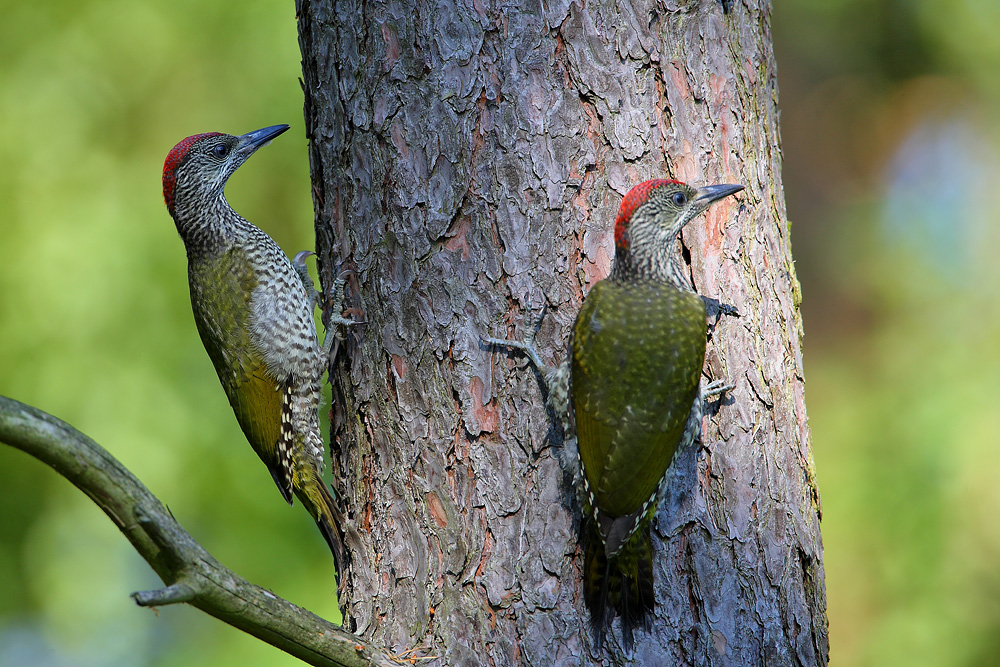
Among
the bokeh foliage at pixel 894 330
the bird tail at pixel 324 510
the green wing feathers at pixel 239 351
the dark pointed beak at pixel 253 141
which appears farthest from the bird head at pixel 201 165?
the bokeh foliage at pixel 894 330

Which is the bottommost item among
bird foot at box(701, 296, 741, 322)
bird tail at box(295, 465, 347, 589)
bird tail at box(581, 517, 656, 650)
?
bird tail at box(581, 517, 656, 650)

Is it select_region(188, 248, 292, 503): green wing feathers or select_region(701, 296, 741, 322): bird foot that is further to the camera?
Result: select_region(188, 248, 292, 503): green wing feathers

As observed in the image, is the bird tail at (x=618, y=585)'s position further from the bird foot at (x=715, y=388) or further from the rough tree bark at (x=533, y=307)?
the bird foot at (x=715, y=388)

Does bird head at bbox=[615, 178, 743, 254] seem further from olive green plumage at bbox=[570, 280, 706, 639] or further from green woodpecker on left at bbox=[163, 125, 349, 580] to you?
green woodpecker on left at bbox=[163, 125, 349, 580]

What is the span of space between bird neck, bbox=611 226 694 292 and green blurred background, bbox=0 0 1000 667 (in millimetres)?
3322

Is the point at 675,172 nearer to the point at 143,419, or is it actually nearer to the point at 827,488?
the point at 143,419

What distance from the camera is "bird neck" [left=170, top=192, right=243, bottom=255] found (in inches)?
163

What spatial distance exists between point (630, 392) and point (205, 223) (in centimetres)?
243

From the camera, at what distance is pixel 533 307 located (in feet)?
8.63

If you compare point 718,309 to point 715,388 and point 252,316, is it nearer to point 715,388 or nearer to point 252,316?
point 715,388

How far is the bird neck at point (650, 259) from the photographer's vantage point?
8.73ft

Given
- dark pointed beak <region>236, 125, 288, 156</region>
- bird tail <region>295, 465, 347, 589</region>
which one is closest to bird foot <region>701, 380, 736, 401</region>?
bird tail <region>295, 465, 347, 589</region>

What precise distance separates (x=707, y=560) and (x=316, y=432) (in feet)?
6.57

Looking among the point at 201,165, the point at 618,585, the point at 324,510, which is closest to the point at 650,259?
the point at 618,585
